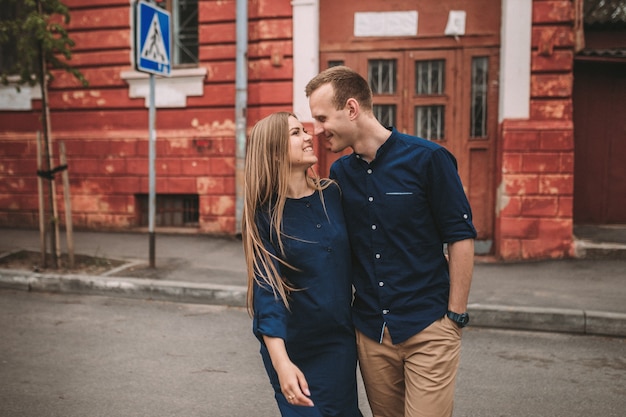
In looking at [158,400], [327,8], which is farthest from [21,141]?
[158,400]

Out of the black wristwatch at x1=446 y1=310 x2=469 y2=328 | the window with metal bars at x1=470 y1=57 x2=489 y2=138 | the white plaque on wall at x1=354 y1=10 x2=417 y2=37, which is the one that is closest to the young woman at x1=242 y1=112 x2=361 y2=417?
the black wristwatch at x1=446 y1=310 x2=469 y2=328

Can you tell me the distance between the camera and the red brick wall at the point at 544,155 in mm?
8500

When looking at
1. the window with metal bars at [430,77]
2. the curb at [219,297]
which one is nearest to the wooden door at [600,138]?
the window with metal bars at [430,77]

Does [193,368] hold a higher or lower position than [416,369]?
lower

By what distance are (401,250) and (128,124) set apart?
355 inches

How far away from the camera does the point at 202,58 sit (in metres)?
10.2

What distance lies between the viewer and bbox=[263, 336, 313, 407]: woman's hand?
2.15m

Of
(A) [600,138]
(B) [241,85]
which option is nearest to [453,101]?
(A) [600,138]

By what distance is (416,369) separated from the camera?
2.38 m

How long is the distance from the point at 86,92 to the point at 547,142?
761 cm

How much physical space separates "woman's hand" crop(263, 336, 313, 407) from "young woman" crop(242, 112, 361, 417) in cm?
11

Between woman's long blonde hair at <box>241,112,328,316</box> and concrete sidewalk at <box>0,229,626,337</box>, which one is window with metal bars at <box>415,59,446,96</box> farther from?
woman's long blonde hair at <box>241,112,328,316</box>

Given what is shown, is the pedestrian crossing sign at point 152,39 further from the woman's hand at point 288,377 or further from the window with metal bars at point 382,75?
the woman's hand at point 288,377

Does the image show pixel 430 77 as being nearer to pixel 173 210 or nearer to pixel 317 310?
pixel 173 210
